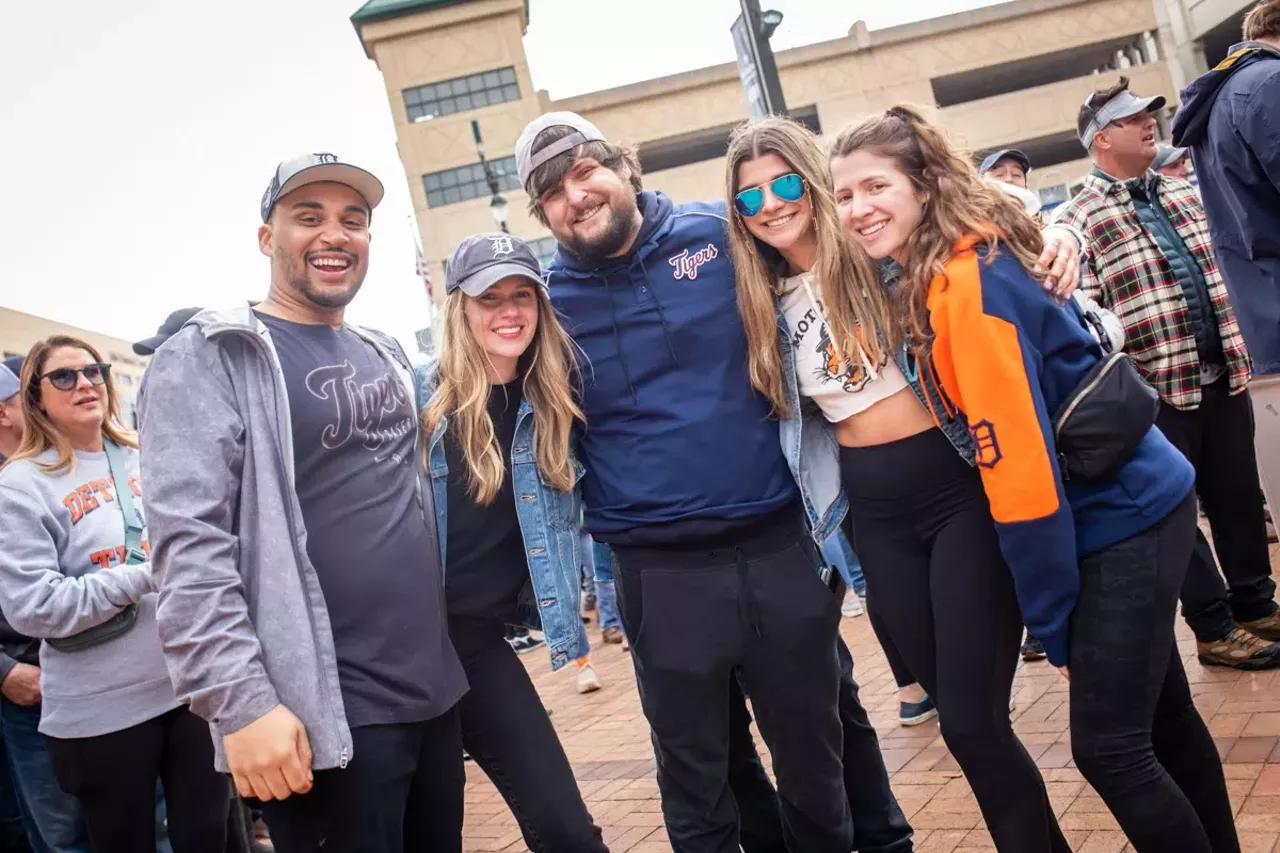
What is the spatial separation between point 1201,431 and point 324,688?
401 cm

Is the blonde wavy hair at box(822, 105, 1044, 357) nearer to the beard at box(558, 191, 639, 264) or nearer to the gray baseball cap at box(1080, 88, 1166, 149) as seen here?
the beard at box(558, 191, 639, 264)

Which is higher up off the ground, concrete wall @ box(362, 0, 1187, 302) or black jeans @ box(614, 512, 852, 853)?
concrete wall @ box(362, 0, 1187, 302)

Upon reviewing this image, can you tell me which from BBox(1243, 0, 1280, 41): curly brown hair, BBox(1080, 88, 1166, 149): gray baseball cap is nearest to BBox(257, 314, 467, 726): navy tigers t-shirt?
BBox(1243, 0, 1280, 41): curly brown hair

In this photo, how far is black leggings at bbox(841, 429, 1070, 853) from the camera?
261cm

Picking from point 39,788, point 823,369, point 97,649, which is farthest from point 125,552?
point 823,369

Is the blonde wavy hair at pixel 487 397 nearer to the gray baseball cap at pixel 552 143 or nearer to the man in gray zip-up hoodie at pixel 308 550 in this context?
the man in gray zip-up hoodie at pixel 308 550

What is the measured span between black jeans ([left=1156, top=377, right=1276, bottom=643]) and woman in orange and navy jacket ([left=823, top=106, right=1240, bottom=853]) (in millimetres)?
2242

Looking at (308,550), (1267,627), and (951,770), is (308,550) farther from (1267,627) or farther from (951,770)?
(1267,627)

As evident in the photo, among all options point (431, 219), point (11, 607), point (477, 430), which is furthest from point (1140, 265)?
point (431, 219)

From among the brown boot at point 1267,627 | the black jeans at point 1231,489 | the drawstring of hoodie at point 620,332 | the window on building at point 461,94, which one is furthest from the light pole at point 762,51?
the window on building at point 461,94

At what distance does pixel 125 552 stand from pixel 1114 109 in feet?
15.0

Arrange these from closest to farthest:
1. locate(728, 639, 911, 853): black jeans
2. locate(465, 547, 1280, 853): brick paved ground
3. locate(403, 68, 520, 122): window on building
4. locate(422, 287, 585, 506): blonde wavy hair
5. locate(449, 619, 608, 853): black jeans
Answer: locate(449, 619, 608, 853): black jeans
locate(422, 287, 585, 506): blonde wavy hair
locate(465, 547, 1280, 853): brick paved ground
locate(728, 639, 911, 853): black jeans
locate(403, 68, 520, 122): window on building

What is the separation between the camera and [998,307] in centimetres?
241

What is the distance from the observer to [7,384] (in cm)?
480
